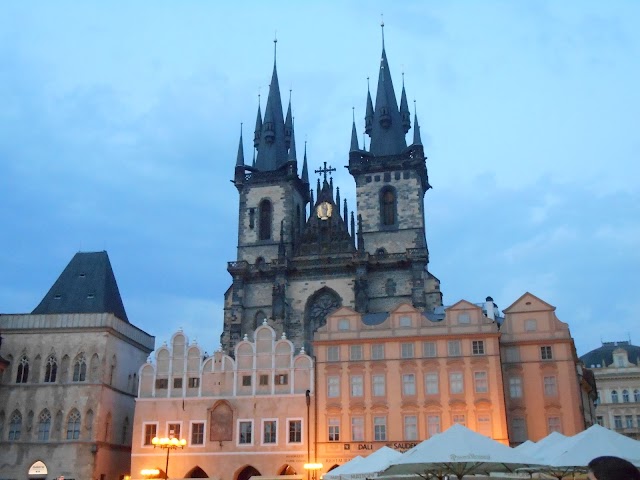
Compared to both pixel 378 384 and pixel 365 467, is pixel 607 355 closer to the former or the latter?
pixel 378 384

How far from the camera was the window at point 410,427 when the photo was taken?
4066cm

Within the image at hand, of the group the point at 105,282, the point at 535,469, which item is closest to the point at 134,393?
the point at 105,282

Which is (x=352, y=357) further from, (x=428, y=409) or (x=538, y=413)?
(x=538, y=413)

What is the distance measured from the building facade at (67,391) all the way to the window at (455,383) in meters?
21.7

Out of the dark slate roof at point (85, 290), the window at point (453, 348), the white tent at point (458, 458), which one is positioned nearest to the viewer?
the white tent at point (458, 458)

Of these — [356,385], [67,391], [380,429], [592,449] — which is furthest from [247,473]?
[592,449]

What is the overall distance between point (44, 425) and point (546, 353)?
102ft

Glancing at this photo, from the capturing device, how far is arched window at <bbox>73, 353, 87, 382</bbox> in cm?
4575

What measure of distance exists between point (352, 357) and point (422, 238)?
1969 cm

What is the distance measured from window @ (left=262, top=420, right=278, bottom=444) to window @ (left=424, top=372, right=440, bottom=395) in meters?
9.18

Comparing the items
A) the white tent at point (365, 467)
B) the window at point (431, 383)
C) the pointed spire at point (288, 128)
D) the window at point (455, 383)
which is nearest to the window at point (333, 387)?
the window at point (431, 383)

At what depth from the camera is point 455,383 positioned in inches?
1618

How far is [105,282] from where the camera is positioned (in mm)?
50656

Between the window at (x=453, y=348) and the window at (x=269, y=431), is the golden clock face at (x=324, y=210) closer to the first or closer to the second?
the window at (x=453, y=348)
